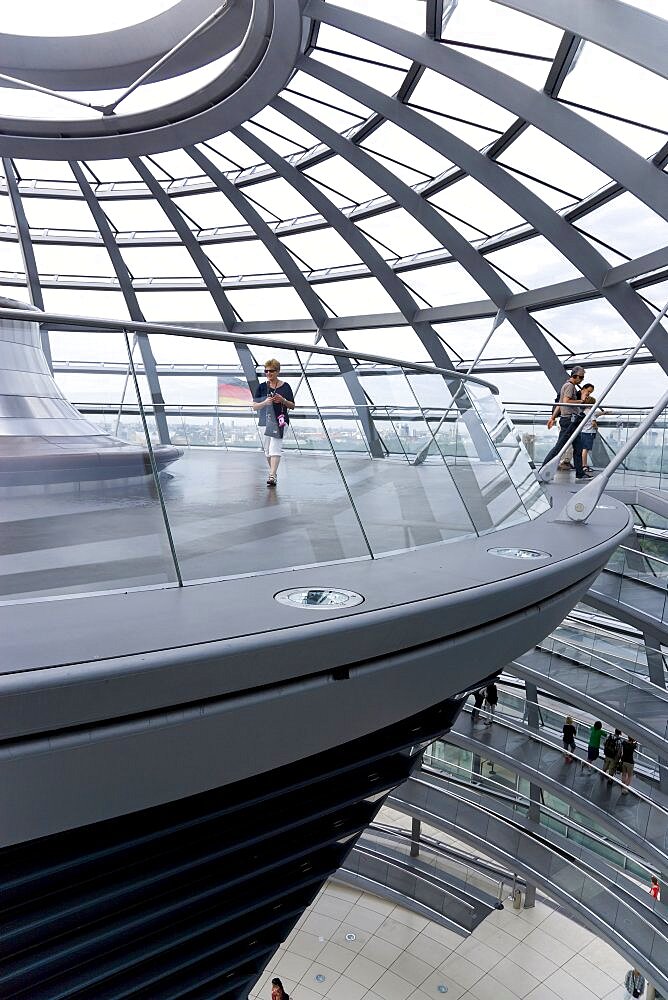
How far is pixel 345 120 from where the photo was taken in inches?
661

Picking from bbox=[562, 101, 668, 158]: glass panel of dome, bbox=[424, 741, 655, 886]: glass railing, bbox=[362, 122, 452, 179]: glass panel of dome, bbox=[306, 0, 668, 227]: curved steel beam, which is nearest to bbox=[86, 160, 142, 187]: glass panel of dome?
bbox=[362, 122, 452, 179]: glass panel of dome

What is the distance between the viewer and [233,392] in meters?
5.21

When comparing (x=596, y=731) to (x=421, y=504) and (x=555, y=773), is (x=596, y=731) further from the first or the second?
(x=421, y=504)

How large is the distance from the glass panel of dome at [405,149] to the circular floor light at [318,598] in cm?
1527

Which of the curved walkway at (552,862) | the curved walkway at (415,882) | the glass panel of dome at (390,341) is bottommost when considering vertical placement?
the curved walkway at (415,882)

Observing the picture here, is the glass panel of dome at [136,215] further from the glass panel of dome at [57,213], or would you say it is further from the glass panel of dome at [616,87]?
the glass panel of dome at [616,87]

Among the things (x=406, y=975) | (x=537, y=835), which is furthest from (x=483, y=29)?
(x=406, y=975)

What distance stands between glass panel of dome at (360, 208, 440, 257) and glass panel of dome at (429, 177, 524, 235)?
45.4 inches

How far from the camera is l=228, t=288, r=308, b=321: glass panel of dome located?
24750 millimetres

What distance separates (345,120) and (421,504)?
14.1 m

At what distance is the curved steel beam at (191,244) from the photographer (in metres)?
20.6

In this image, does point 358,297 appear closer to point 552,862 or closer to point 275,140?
point 275,140

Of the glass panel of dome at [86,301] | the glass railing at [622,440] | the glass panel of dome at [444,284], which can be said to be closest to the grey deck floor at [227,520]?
the glass railing at [622,440]

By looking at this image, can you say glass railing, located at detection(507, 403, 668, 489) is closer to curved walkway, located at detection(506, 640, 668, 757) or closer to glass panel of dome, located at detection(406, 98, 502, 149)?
curved walkway, located at detection(506, 640, 668, 757)
